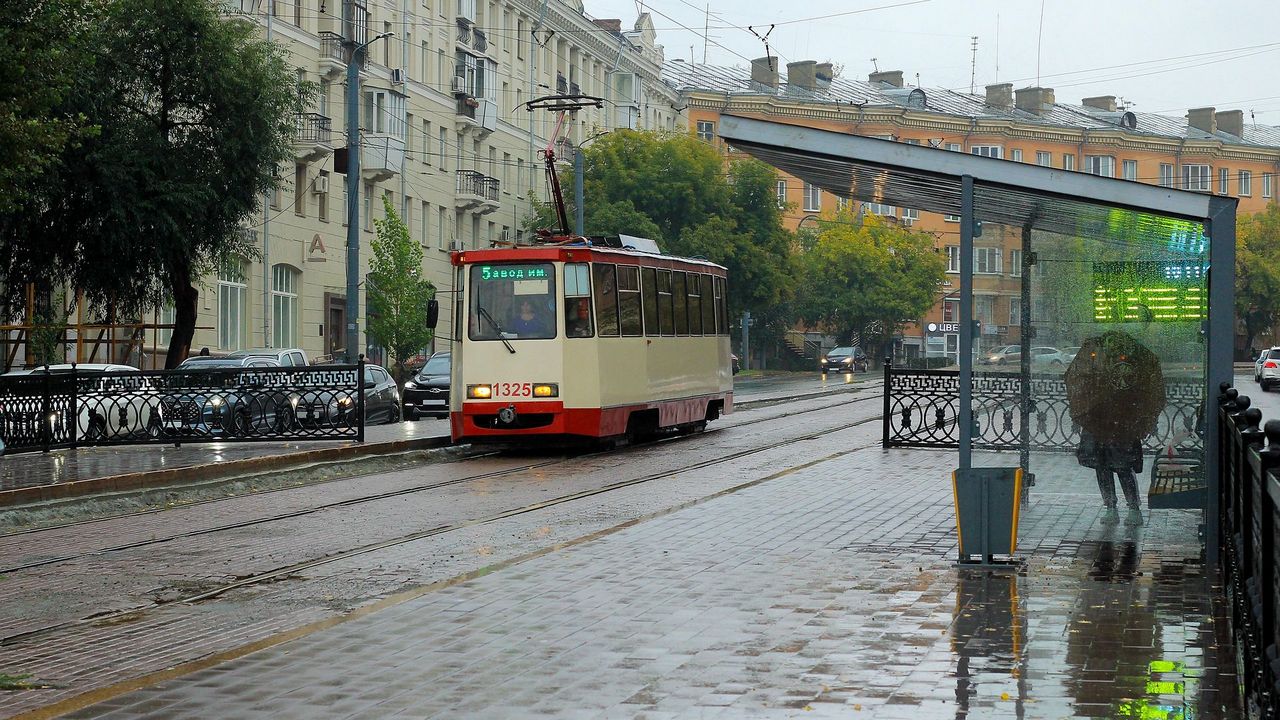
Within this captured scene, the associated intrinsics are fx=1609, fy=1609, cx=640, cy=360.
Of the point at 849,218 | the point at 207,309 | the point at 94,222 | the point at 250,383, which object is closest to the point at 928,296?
the point at 849,218

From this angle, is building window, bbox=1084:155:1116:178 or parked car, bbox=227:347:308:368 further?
building window, bbox=1084:155:1116:178

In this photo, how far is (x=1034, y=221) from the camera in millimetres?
11828

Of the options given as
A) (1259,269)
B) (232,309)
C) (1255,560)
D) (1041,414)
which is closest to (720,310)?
(1041,414)

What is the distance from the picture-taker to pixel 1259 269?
315ft

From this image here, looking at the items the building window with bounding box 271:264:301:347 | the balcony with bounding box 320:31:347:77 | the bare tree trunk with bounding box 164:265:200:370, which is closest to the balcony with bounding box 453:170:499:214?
the balcony with bounding box 320:31:347:77

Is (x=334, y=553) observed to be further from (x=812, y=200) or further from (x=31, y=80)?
(x=812, y=200)

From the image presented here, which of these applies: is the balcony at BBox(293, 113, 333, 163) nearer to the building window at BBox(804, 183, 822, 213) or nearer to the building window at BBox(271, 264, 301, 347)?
the building window at BBox(271, 264, 301, 347)

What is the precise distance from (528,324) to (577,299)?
0.79 metres

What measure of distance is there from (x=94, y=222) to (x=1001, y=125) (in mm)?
76378

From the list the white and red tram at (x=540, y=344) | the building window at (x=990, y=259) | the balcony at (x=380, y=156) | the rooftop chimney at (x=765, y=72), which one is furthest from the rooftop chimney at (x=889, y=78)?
the building window at (x=990, y=259)

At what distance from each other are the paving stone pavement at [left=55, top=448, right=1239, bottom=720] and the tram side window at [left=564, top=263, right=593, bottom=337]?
10.5m

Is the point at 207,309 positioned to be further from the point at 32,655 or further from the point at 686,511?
the point at 32,655

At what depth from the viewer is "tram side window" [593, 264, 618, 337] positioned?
23.2 meters

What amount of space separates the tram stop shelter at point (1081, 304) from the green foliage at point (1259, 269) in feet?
290
